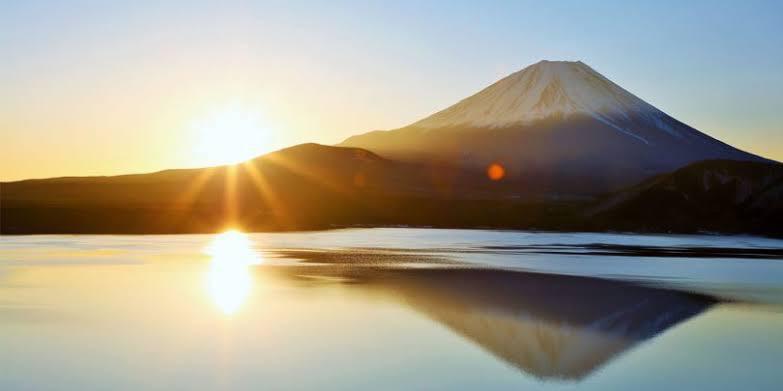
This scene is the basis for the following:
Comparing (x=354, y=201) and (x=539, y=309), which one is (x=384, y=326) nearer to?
(x=539, y=309)

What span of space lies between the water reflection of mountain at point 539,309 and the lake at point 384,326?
7 centimetres

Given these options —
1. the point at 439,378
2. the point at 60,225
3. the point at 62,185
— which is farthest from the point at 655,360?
the point at 62,185

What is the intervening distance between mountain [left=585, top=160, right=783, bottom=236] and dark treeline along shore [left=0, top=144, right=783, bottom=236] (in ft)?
0.38

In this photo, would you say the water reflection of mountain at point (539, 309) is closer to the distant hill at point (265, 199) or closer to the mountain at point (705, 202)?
the distant hill at point (265, 199)

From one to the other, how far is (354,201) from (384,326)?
5429 inches

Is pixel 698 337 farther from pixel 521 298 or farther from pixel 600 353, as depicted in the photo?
pixel 521 298

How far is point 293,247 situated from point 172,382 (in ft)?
143

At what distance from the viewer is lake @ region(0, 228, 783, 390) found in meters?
16.4

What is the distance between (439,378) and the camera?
16.2 m

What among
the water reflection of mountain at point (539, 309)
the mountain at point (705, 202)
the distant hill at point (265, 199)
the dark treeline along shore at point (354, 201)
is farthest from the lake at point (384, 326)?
the distant hill at point (265, 199)

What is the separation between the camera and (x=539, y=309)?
26.2 metres

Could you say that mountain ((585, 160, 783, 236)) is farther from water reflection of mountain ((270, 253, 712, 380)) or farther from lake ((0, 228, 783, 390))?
water reflection of mountain ((270, 253, 712, 380))

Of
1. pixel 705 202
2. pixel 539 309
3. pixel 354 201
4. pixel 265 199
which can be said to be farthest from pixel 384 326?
pixel 265 199

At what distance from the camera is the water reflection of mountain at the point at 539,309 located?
19.3 meters
